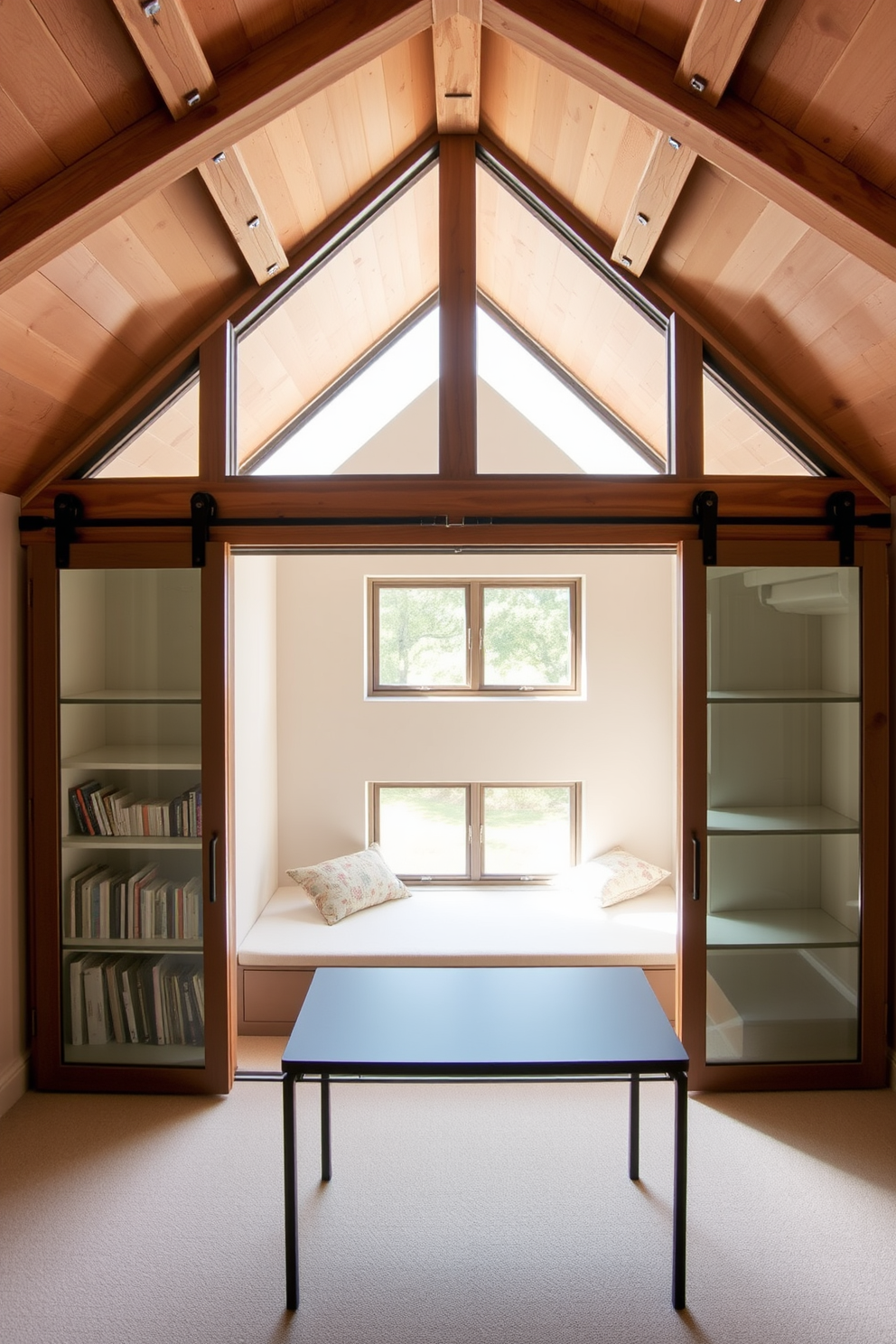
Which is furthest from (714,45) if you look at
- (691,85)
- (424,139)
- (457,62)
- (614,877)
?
(614,877)

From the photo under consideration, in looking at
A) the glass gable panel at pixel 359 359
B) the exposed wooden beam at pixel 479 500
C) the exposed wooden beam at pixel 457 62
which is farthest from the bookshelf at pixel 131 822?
the exposed wooden beam at pixel 457 62

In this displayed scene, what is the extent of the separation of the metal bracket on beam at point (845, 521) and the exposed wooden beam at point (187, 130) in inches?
79.3

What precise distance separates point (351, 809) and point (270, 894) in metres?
0.63

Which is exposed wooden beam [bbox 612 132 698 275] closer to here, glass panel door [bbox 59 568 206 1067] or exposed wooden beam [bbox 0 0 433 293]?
exposed wooden beam [bbox 0 0 433 293]

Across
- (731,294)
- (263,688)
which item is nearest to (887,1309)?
(731,294)

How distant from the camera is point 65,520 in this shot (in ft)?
9.84

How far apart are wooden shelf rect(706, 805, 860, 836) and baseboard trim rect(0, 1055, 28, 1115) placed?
272 centimetres

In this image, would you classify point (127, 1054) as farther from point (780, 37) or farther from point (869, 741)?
point (780, 37)

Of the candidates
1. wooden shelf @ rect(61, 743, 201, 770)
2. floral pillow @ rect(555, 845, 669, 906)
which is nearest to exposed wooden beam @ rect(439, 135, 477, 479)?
wooden shelf @ rect(61, 743, 201, 770)

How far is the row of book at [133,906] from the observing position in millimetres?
3154

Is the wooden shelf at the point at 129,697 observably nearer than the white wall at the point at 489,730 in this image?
Yes

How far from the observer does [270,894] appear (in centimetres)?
441

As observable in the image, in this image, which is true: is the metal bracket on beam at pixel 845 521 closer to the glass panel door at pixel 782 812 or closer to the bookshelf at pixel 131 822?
the glass panel door at pixel 782 812

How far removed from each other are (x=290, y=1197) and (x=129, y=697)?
1.84 metres
